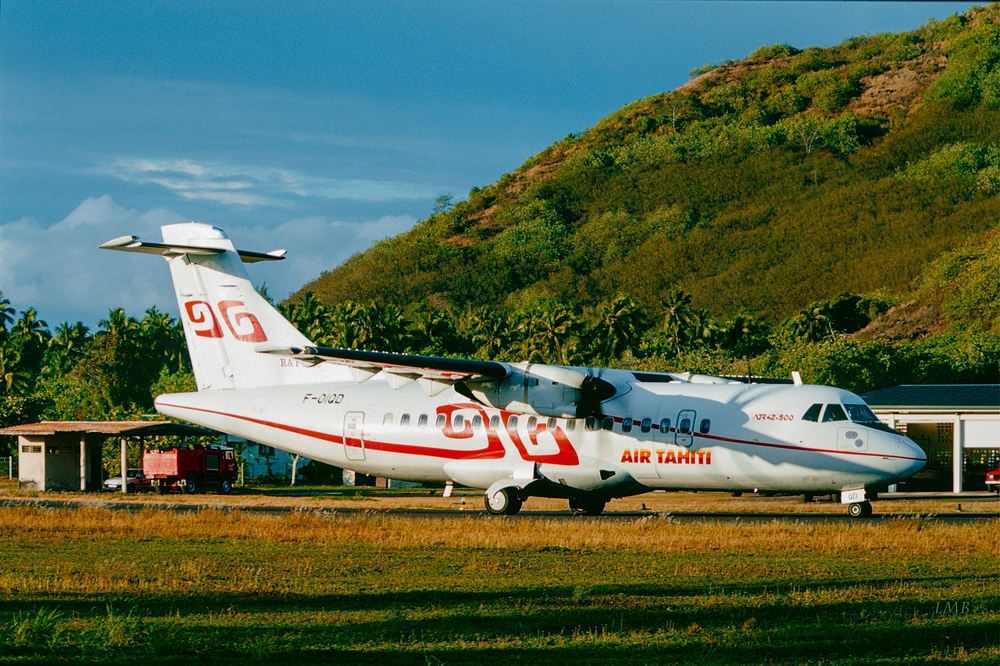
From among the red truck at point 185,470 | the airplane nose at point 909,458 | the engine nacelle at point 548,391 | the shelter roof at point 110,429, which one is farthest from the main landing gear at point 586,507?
the red truck at point 185,470

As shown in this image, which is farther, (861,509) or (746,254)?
(746,254)

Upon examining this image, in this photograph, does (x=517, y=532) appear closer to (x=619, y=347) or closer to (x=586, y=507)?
(x=586, y=507)

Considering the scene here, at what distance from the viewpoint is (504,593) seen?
17203 millimetres

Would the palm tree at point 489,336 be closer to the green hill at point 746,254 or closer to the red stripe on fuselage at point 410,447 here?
the green hill at point 746,254

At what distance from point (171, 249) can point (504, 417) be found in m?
10.5

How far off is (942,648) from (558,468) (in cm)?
1784

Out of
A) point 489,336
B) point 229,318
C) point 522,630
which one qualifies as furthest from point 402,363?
point 489,336

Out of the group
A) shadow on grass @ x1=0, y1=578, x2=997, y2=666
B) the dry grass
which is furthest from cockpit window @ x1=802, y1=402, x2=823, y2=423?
shadow on grass @ x1=0, y1=578, x2=997, y2=666

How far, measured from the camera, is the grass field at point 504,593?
42.0ft

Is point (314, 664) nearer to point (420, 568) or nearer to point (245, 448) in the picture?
point (420, 568)

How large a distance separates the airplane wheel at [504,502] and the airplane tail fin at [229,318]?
20.7 feet

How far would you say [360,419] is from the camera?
106ft

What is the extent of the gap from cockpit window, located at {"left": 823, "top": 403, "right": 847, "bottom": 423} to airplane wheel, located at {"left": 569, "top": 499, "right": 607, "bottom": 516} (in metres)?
6.60

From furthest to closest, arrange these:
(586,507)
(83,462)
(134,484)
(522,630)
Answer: (83,462)
(134,484)
(586,507)
(522,630)
